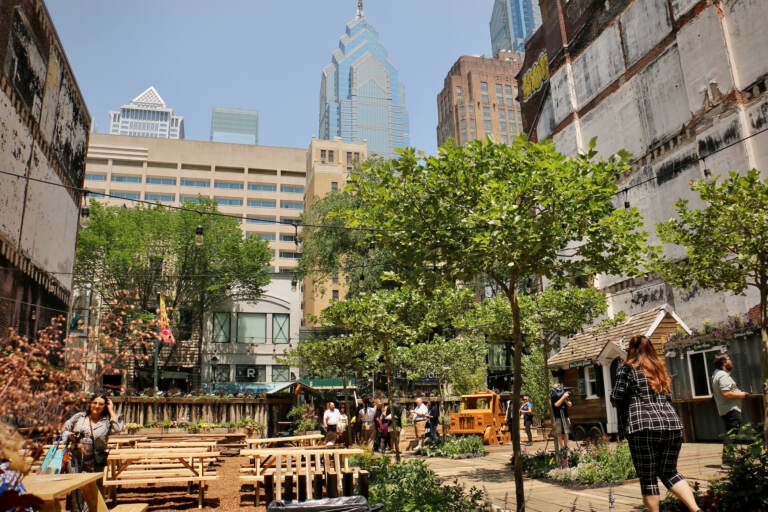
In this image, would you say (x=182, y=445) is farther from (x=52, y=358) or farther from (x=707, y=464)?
(x=707, y=464)

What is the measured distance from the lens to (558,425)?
44.7ft

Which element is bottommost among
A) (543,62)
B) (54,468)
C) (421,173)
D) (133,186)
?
(54,468)

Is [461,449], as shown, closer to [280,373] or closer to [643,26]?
[643,26]

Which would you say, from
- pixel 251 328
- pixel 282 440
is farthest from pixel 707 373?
pixel 251 328

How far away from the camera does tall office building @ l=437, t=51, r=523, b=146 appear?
12581cm

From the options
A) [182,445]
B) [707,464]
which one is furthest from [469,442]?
[182,445]

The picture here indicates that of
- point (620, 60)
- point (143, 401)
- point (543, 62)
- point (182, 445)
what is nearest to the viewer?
point (182, 445)

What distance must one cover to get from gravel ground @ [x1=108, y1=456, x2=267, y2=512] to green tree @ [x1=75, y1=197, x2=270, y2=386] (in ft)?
99.4

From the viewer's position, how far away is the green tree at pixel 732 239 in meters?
9.74

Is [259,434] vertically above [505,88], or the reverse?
[505,88]

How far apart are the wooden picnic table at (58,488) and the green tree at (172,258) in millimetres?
35178

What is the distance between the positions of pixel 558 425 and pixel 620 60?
17.7 meters

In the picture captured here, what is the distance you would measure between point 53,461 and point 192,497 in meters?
3.71

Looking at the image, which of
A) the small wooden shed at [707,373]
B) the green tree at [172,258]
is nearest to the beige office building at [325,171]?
the green tree at [172,258]
